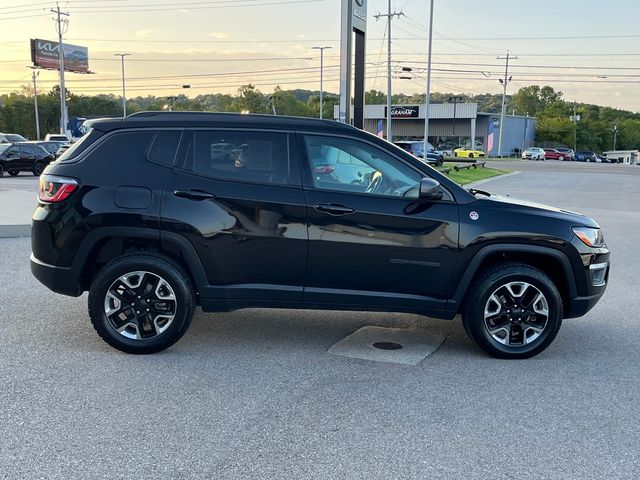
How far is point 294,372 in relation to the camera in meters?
4.57

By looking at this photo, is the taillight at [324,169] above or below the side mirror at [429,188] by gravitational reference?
above

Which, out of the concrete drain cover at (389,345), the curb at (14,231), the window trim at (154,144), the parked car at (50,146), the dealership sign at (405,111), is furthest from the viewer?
the dealership sign at (405,111)

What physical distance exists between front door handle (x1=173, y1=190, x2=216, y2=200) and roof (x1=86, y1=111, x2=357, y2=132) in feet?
1.94

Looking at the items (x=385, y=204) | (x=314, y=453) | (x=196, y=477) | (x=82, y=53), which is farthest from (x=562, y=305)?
(x=82, y=53)

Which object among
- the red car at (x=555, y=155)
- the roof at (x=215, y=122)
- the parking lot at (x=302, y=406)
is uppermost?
the roof at (x=215, y=122)

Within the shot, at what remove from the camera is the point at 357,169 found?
16.0 feet

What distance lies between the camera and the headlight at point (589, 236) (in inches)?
194

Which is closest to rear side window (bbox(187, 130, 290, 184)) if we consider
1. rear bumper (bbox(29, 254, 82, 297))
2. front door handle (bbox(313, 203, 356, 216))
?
front door handle (bbox(313, 203, 356, 216))

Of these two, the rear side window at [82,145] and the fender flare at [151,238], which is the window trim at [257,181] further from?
the rear side window at [82,145]

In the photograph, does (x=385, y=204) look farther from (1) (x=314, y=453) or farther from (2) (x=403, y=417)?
(1) (x=314, y=453)

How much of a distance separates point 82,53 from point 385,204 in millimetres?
100695

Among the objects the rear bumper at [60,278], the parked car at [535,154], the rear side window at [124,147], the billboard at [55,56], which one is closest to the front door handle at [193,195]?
the rear side window at [124,147]

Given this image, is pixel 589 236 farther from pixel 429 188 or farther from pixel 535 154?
pixel 535 154

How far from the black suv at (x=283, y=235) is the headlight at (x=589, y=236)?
0.03 metres
